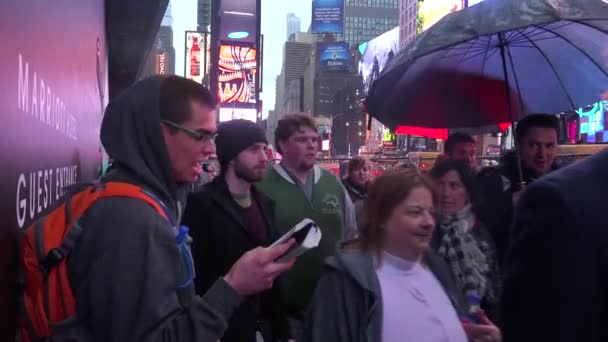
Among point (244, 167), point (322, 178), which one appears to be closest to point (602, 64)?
point (322, 178)

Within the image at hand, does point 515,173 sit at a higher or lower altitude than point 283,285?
higher

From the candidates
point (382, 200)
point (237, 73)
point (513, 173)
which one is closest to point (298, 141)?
point (382, 200)

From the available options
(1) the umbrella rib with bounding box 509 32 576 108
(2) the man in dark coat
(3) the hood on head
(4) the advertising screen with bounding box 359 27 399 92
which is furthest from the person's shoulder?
(4) the advertising screen with bounding box 359 27 399 92

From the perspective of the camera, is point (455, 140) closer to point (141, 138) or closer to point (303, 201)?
point (303, 201)

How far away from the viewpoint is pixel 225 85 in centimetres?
3403

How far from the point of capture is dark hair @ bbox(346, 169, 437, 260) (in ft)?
9.41

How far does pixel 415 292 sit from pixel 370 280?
9.6 inches

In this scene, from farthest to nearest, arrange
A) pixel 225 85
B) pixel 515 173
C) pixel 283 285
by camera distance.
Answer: pixel 225 85, pixel 515 173, pixel 283 285

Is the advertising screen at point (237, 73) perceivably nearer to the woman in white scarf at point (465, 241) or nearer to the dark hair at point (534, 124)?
the dark hair at point (534, 124)

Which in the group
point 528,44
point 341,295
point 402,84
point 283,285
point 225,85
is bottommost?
point 283,285

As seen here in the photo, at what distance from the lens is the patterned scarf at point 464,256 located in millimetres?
3131

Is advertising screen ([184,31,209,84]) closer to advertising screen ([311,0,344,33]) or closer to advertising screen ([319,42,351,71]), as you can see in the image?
advertising screen ([319,42,351,71])

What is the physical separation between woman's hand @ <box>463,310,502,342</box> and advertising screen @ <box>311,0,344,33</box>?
12223cm

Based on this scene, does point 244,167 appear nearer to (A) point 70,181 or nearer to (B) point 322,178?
(B) point 322,178
